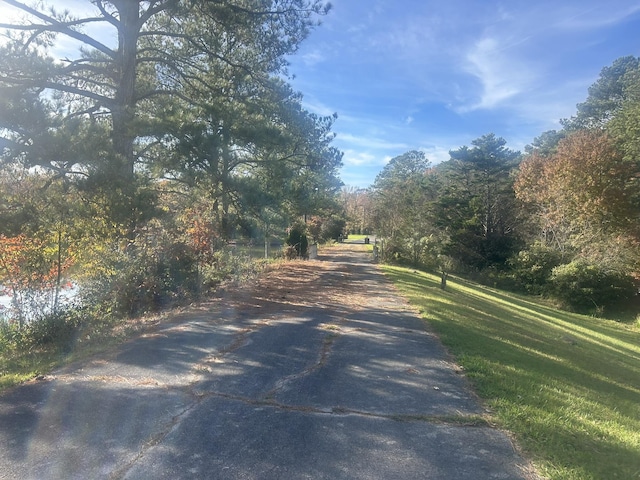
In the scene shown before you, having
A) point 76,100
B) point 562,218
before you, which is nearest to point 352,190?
point 562,218

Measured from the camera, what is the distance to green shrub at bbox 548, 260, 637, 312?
23.9 m

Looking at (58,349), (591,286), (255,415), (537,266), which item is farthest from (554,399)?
(537,266)

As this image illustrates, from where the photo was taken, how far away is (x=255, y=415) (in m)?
3.88

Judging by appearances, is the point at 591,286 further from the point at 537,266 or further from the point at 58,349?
the point at 58,349

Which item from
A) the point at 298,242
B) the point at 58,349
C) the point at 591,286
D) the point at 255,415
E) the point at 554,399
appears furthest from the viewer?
the point at 298,242

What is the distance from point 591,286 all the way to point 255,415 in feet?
86.0

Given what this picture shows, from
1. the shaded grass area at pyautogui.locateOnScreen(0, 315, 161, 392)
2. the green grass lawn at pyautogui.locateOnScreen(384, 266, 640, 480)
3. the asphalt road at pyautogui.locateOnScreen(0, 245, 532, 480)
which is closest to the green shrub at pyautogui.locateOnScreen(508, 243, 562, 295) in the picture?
the green grass lawn at pyautogui.locateOnScreen(384, 266, 640, 480)

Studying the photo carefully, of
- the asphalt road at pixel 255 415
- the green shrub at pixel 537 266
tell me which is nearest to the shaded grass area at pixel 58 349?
the asphalt road at pixel 255 415

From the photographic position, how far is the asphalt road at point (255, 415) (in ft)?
10.0

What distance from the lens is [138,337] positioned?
6.77m

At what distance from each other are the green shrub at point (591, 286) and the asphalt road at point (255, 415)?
21.9m

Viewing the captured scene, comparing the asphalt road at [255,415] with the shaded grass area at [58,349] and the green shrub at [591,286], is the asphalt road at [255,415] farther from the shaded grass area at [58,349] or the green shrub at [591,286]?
the green shrub at [591,286]

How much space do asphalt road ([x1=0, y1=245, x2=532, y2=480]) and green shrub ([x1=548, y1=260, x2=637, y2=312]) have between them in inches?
862

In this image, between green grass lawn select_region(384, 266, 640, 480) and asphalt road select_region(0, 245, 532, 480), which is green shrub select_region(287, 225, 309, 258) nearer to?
green grass lawn select_region(384, 266, 640, 480)
